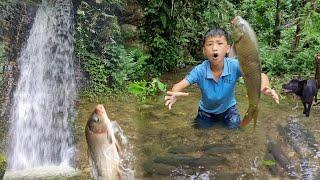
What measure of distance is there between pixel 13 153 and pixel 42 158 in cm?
37

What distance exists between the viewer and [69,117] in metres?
7.30

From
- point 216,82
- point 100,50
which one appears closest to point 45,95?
point 100,50

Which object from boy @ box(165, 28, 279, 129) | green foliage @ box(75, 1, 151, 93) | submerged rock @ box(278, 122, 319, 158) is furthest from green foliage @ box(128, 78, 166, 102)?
boy @ box(165, 28, 279, 129)

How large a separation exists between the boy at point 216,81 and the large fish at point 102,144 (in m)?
1.53

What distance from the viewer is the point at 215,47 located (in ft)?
16.8

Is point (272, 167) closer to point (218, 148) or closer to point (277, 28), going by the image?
point (218, 148)

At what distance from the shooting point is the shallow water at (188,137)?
210 inches

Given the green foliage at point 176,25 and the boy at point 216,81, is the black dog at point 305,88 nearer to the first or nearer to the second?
the boy at point 216,81

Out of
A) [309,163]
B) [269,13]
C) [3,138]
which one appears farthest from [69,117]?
[269,13]

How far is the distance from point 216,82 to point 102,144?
225 cm

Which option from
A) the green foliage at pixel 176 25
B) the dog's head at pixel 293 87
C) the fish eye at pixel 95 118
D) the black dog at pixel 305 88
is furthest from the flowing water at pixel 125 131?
the green foliage at pixel 176 25

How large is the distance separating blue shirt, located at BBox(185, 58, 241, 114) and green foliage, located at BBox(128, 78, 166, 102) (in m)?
3.13

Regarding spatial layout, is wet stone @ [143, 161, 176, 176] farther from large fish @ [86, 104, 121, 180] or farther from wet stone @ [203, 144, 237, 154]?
large fish @ [86, 104, 121, 180]

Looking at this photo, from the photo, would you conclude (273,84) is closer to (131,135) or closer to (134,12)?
(134,12)
